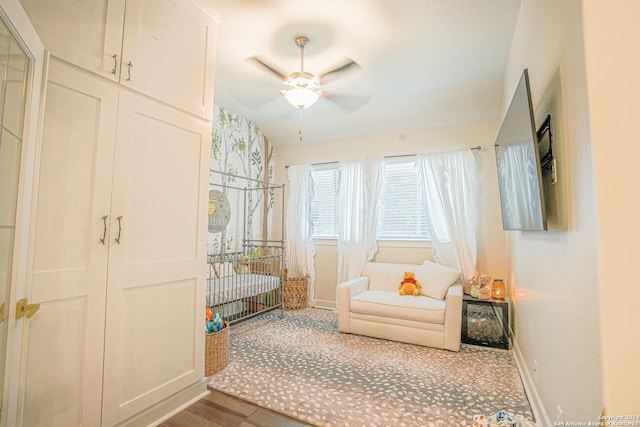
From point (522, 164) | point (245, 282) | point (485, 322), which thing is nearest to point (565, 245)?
point (522, 164)

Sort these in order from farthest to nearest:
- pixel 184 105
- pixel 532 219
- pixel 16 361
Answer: pixel 184 105 < pixel 532 219 < pixel 16 361

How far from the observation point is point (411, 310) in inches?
120

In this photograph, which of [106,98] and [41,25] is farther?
[106,98]

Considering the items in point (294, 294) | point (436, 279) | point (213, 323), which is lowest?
point (294, 294)

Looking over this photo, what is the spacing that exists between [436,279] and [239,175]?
297cm

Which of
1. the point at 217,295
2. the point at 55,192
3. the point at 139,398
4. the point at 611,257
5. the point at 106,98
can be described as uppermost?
the point at 106,98

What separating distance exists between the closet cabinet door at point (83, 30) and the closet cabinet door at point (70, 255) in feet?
0.26

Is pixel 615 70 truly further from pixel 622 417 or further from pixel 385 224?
pixel 385 224

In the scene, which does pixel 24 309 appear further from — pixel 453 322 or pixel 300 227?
pixel 300 227

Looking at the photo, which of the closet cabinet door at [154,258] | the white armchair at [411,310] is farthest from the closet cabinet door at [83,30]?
the white armchair at [411,310]

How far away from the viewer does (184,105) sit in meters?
2.04

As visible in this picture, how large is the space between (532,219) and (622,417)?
36.8 inches

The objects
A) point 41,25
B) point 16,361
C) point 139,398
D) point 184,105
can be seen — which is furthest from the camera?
point 184,105

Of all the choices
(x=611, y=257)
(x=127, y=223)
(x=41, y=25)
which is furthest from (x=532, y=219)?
(x=41, y=25)
